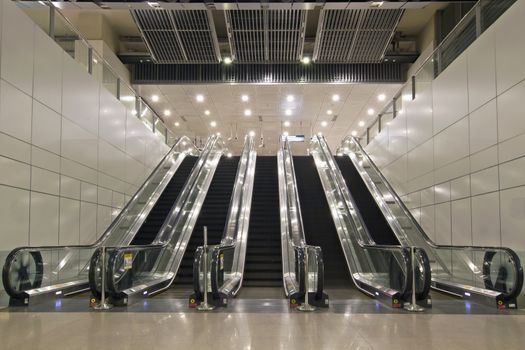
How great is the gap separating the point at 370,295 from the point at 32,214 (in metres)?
5.22

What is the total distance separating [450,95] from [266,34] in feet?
17.9

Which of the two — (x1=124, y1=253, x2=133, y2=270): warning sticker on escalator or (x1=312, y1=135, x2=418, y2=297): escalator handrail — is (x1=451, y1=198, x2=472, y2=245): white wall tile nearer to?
(x1=312, y1=135, x2=418, y2=297): escalator handrail

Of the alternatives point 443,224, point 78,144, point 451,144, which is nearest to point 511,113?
point 451,144

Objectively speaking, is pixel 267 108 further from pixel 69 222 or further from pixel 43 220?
pixel 43 220

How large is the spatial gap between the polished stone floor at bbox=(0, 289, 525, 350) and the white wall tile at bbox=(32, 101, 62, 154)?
8.96 feet

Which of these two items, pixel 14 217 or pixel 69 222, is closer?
pixel 14 217

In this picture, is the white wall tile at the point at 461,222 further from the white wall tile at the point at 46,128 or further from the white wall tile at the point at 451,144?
the white wall tile at the point at 46,128

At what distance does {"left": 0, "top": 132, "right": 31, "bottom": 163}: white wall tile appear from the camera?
6660 millimetres

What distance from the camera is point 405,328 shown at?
190 inches

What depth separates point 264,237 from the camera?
10.5 m

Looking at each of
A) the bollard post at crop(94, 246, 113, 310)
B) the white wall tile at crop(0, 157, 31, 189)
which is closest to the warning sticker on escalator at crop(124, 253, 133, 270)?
the bollard post at crop(94, 246, 113, 310)

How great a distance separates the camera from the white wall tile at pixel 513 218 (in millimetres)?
6410

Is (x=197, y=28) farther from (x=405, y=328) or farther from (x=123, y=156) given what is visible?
(x=405, y=328)

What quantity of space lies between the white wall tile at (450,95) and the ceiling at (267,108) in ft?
22.8
